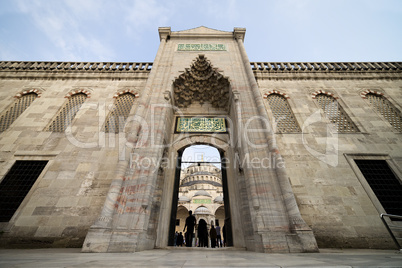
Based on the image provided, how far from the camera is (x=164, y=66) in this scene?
7.05 meters

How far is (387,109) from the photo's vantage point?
7.43m

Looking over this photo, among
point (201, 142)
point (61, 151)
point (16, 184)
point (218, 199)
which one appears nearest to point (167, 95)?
point (201, 142)

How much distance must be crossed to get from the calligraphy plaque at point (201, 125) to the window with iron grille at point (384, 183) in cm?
524

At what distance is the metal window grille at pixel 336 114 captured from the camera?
6.83 m

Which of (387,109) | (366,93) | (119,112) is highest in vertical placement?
(366,93)

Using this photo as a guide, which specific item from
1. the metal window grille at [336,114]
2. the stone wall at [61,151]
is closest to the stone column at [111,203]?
the stone wall at [61,151]

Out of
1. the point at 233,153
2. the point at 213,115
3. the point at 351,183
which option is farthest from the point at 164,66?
the point at 351,183

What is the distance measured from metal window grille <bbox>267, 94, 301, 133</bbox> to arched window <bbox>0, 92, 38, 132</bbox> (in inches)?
450

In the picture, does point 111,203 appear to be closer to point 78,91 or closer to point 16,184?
point 16,184

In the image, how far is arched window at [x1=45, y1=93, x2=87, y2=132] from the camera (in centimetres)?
684

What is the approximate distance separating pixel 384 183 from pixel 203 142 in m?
6.50

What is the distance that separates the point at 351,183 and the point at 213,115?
18.2 feet

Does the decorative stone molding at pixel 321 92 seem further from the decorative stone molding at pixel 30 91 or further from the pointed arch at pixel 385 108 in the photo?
the decorative stone molding at pixel 30 91

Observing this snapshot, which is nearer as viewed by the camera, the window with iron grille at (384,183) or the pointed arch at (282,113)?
the window with iron grille at (384,183)
